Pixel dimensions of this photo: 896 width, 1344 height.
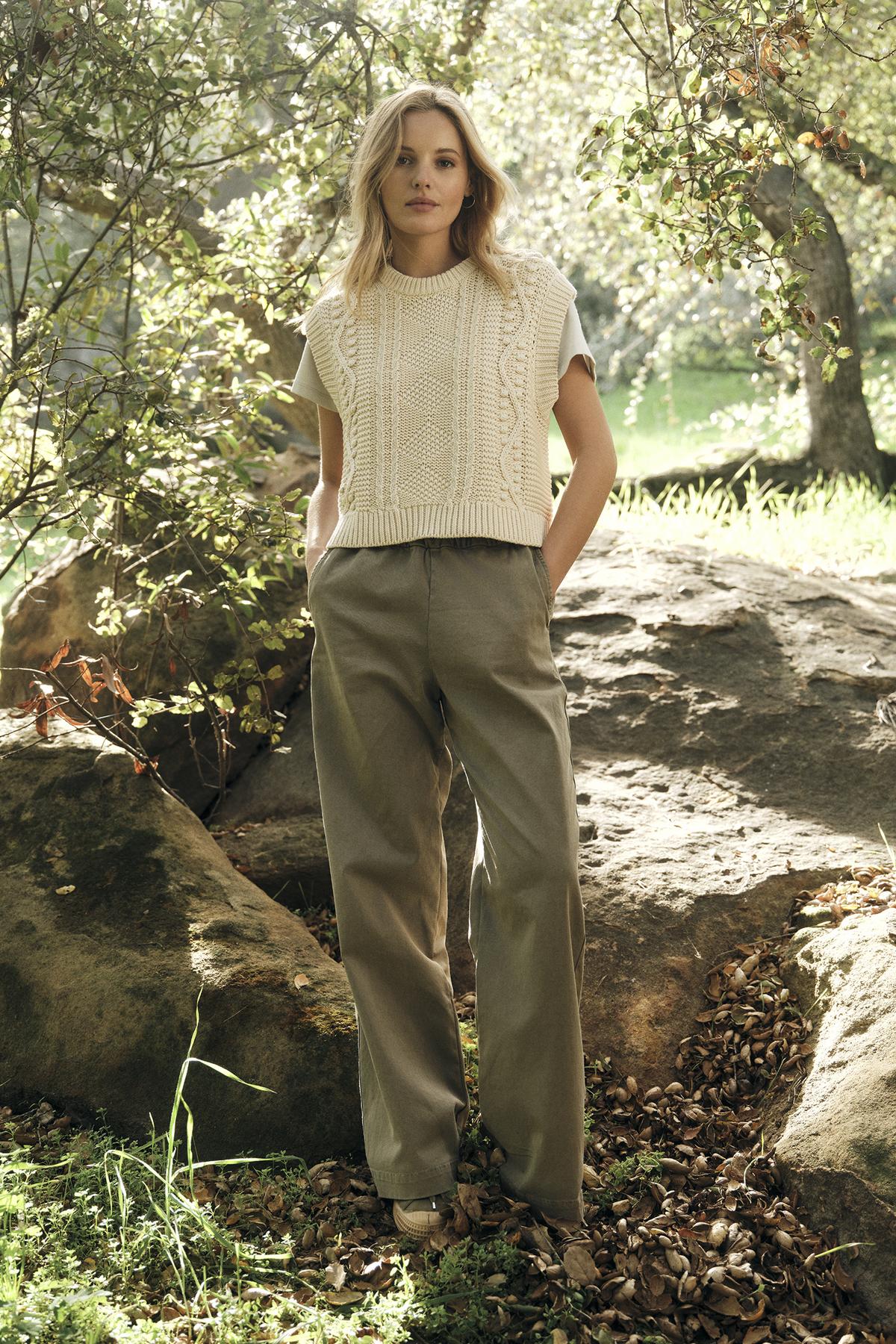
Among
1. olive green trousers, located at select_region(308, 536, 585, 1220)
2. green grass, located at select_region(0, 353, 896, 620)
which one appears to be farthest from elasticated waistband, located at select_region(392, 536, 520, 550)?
green grass, located at select_region(0, 353, 896, 620)

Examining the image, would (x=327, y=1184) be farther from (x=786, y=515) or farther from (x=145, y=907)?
(x=786, y=515)

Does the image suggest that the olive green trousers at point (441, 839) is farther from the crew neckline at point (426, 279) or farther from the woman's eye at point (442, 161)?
the woman's eye at point (442, 161)

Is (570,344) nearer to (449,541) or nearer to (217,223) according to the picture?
(449,541)

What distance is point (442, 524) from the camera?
2.19m

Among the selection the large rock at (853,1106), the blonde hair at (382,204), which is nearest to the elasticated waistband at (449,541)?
the blonde hair at (382,204)

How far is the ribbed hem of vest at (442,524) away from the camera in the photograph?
2.19 m

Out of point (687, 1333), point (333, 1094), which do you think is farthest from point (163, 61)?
point (687, 1333)

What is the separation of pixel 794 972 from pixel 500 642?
1208mm

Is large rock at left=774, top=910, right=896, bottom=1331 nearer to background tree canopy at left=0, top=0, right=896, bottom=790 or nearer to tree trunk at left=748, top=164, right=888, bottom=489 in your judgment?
background tree canopy at left=0, top=0, right=896, bottom=790

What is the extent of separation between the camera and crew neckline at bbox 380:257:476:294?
230cm

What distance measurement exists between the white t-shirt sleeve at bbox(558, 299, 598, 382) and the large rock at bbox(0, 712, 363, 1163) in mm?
1534

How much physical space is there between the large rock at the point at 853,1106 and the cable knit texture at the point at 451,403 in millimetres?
1199

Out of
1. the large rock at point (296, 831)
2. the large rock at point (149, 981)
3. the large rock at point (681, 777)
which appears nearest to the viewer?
the large rock at point (149, 981)

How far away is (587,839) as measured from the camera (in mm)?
3221
